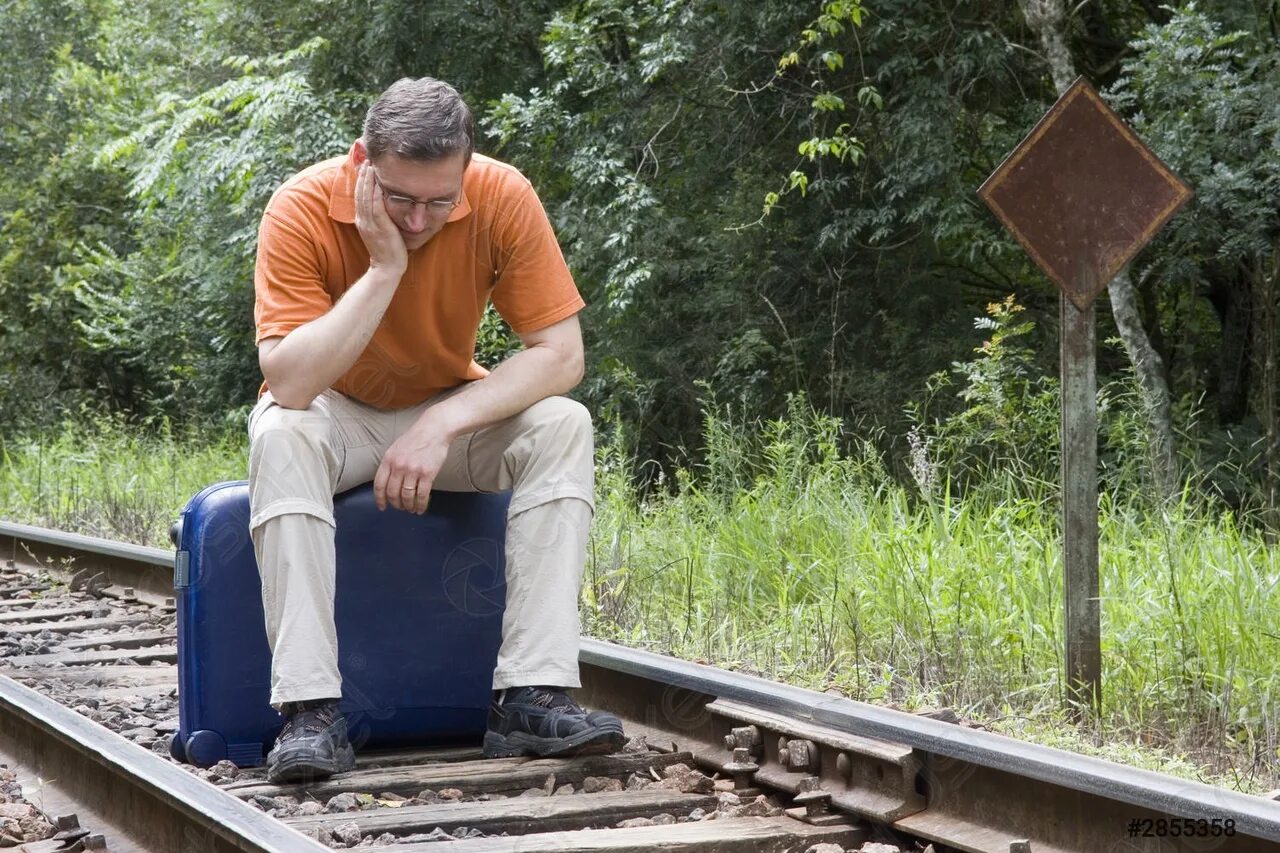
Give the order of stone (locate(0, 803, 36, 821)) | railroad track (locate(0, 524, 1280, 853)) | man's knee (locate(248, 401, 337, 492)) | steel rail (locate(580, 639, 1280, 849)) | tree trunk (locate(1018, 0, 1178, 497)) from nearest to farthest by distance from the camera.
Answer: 1. steel rail (locate(580, 639, 1280, 849))
2. railroad track (locate(0, 524, 1280, 853))
3. stone (locate(0, 803, 36, 821))
4. man's knee (locate(248, 401, 337, 492))
5. tree trunk (locate(1018, 0, 1178, 497))

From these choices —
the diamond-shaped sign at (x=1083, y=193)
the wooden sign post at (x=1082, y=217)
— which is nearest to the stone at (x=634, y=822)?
the wooden sign post at (x=1082, y=217)

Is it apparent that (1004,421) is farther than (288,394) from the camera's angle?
Yes

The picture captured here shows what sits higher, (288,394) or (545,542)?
(288,394)

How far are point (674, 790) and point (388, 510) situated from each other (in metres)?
0.95

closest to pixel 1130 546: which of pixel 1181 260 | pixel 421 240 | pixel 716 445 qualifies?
pixel 716 445

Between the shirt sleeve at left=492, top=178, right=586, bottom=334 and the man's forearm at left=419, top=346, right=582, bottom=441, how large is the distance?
0.33 ft

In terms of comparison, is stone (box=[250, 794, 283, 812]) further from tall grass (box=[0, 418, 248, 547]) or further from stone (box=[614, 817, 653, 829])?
tall grass (box=[0, 418, 248, 547])

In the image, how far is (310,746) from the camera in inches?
118

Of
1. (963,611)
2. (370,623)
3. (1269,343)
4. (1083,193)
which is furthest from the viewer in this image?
(1269,343)

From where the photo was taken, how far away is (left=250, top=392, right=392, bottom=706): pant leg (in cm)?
308

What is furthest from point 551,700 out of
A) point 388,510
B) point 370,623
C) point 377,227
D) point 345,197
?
point 345,197

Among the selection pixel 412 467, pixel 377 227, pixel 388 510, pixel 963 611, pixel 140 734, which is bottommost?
pixel 140 734

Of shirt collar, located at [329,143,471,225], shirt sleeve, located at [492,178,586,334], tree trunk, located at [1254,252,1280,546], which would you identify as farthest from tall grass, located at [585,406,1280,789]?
tree trunk, located at [1254,252,1280,546]

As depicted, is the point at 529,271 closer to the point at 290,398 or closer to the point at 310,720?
the point at 290,398
